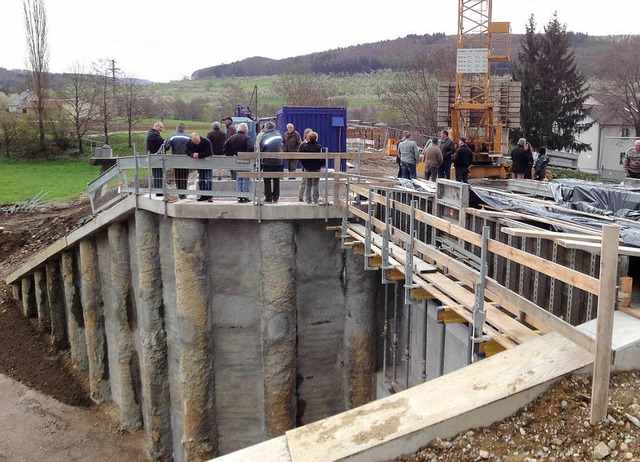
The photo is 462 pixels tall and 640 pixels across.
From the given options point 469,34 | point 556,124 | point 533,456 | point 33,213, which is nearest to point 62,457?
point 533,456

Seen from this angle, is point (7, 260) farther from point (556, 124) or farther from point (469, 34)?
point (556, 124)

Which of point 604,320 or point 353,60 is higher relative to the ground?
point 353,60

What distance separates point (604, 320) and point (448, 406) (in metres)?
1.22

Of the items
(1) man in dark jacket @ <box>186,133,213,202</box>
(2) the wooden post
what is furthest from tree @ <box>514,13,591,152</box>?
(2) the wooden post

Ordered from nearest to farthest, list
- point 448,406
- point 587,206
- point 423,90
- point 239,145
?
point 448,406, point 587,206, point 239,145, point 423,90

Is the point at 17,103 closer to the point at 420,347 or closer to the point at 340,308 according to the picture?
the point at 340,308

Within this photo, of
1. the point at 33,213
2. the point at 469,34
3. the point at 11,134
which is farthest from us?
the point at 11,134

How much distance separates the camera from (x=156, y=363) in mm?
11891

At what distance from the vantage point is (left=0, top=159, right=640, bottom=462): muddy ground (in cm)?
415

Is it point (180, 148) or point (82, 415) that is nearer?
point (180, 148)

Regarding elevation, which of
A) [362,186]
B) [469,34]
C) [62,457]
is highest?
[469,34]

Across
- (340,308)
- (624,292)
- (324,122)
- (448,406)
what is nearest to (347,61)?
(324,122)

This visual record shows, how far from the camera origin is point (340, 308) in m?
11.4

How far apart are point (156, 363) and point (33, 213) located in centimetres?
Answer: 1537
